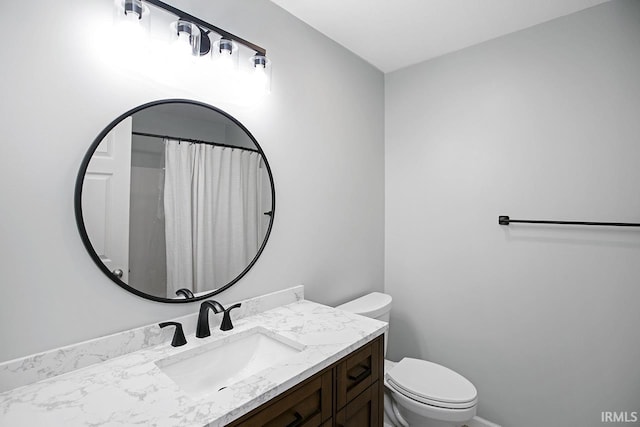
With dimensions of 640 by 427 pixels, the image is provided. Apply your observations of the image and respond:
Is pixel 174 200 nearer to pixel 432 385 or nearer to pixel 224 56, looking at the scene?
pixel 224 56

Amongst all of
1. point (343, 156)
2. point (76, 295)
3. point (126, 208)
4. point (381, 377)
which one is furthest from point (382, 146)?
point (76, 295)

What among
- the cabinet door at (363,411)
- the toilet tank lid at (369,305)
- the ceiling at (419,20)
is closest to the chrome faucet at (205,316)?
the cabinet door at (363,411)

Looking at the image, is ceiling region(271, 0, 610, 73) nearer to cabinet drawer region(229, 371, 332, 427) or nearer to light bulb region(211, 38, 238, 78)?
light bulb region(211, 38, 238, 78)

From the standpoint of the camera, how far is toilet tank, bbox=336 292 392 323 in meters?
1.87

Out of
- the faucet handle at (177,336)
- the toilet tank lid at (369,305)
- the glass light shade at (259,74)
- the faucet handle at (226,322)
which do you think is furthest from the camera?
the toilet tank lid at (369,305)

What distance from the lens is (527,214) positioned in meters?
1.86

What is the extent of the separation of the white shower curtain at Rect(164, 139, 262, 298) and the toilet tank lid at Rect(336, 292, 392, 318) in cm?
75

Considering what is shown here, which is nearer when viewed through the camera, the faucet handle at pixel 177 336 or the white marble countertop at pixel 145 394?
the white marble countertop at pixel 145 394

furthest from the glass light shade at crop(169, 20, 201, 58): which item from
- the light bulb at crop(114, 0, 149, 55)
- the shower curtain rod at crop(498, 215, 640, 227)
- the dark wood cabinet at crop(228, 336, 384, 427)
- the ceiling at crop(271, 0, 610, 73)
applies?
the shower curtain rod at crop(498, 215, 640, 227)

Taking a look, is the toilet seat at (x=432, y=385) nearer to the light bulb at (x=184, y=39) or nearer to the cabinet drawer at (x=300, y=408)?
the cabinet drawer at (x=300, y=408)

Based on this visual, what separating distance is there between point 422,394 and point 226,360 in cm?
105

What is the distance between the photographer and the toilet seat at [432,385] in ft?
5.18

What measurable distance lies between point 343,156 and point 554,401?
1.88 metres

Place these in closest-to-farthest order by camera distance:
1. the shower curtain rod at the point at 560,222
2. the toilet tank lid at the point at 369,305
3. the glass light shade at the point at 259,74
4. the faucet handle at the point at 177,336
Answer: the faucet handle at the point at 177,336
the glass light shade at the point at 259,74
the shower curtain rod at the point at 560,222
the toilet tank lid at the point at 369,305
